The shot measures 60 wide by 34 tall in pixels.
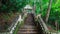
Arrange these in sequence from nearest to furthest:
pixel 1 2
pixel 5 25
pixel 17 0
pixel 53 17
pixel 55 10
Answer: pixel 5 25 → pixel 1 2 → pixel 17 0 → pixel 55 10 → pixel 53 17

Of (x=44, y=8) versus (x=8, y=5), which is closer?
(x=8, y=5)

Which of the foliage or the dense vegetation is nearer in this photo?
the foliage

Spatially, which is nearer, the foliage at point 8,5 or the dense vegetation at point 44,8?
the foliage at point 8,5

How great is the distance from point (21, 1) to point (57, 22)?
7.36 metres

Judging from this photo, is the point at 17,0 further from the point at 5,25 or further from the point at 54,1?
the point at 54,1

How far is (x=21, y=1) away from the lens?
68.8ft

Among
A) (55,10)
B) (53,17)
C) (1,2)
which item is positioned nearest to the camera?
(1,2)

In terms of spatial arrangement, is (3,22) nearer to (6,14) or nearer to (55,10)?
(6,14)

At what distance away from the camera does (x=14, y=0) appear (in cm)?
1927

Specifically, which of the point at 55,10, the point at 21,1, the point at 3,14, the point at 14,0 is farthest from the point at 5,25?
the point at 55,10

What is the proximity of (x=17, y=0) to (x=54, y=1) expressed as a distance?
721cm

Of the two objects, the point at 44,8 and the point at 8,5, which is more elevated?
the point at 8,5

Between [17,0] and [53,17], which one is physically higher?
[17,0]

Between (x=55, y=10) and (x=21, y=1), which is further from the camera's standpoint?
(x=55, y=10)
